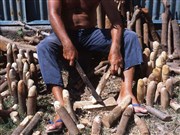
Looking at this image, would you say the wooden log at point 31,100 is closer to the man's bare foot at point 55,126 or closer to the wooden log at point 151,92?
the man's bare foot at point 55,126

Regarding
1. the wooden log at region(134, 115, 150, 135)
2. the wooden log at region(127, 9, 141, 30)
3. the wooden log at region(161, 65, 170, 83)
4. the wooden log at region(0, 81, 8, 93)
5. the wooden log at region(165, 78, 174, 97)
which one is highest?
the wooden log at region(127, 9, 141, 30)

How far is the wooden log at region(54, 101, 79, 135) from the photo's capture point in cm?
365

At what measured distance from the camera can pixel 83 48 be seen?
466 cm

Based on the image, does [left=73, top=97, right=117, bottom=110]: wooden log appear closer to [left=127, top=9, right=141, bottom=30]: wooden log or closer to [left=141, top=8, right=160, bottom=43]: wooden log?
[left=127, top=9, right=141, bottom=30]: wooden log

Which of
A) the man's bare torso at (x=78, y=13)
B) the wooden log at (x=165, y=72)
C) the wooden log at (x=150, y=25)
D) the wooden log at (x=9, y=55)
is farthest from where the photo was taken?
the wooden log at (x=150, y=25)

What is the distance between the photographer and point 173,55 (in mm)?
5355

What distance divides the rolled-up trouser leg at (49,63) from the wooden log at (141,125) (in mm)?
966

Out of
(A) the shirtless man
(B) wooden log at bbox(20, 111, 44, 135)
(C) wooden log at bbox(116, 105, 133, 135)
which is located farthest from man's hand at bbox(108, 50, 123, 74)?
(B) wooden log at bbox(20, 111, 44, 135)

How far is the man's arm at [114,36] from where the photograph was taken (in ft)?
13.9

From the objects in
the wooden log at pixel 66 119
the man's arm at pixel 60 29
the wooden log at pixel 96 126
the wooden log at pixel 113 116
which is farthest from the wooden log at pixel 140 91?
the wooden log at pixel 66 119

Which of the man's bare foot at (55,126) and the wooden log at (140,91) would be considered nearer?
the man's bare foot at (55,126)

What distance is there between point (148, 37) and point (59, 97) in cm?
201

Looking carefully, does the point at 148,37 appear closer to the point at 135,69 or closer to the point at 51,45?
the point at 135,69

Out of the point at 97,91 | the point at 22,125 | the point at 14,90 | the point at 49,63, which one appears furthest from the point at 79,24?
the point at 22,125
